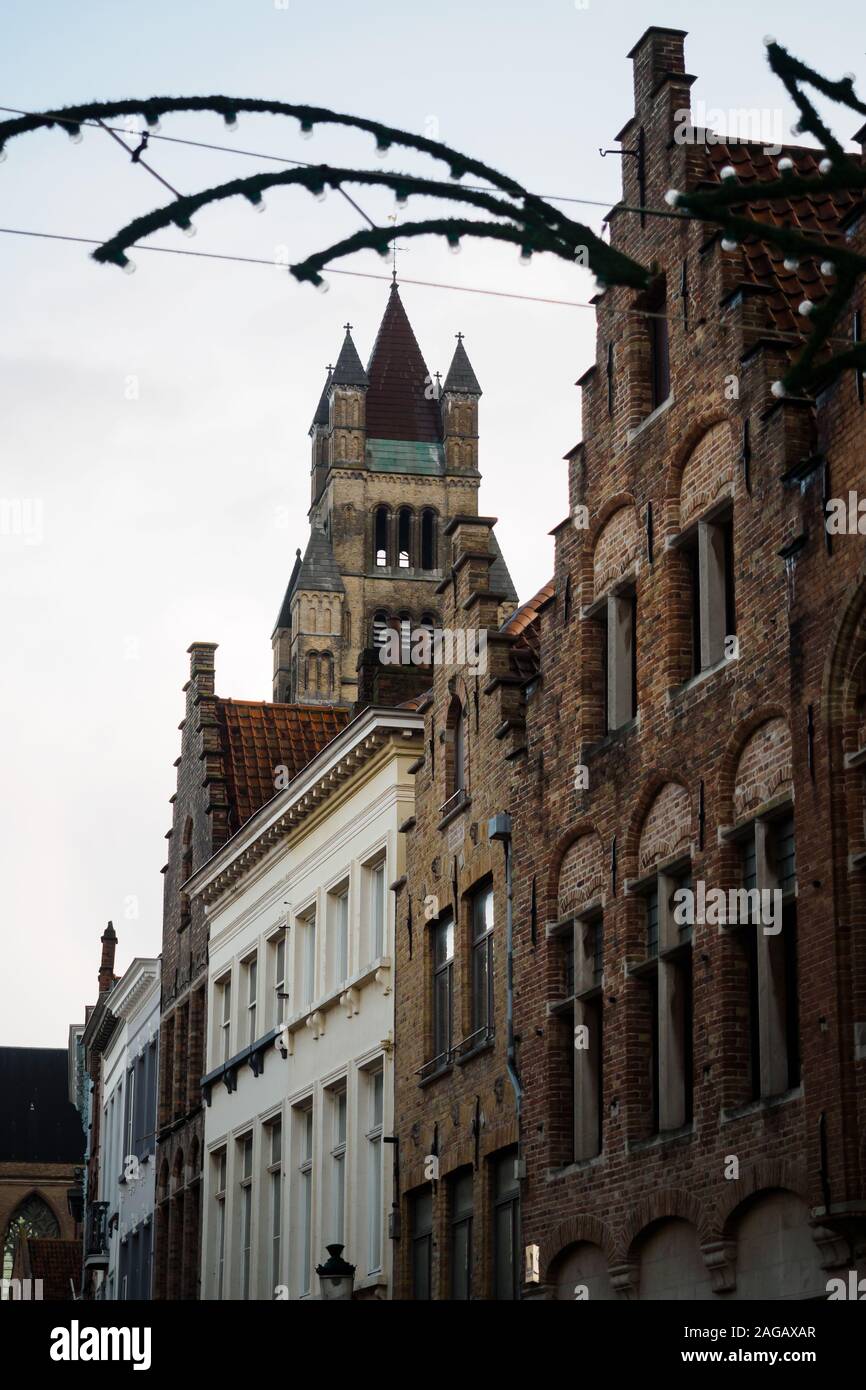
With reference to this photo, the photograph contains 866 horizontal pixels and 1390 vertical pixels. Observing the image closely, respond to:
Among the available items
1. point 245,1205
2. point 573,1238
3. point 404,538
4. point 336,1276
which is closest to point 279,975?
point 245,1205

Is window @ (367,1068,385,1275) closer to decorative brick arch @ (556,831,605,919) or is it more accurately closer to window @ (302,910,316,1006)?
window @ (302,910,316,1006)

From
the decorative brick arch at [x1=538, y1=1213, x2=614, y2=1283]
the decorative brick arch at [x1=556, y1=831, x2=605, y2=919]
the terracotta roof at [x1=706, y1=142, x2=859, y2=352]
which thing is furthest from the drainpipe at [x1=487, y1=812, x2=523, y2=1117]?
the terracotta roof at [x1=706, y1=142, x2=859, y2=352]

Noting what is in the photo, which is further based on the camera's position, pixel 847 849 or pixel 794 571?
pixel 794 571

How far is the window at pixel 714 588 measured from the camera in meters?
19.0

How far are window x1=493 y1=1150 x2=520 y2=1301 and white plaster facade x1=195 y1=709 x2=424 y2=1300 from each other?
134 inches

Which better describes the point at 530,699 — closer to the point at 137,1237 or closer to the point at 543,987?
the point at 543,987

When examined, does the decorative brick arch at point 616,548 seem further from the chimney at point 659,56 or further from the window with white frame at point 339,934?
the window with white frame at point 339,934

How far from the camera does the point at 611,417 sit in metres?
21.4

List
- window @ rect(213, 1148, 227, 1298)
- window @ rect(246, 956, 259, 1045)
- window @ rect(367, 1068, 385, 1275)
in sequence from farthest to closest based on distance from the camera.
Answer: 1. window @ rect(213, 1148, 227, 1298)
2. window @ rect(246, 956, 259, 1045)
3. window @ rect(367, 1068, 385, 1275)

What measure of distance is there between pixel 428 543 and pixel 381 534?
9.48ft

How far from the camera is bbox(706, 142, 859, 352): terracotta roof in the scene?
1920 cm

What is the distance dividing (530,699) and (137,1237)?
79.1 feet

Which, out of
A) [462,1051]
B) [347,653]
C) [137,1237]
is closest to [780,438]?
[462,1051]

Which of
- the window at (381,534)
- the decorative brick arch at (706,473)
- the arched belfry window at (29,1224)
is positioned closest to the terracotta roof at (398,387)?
the window at (381,534)
